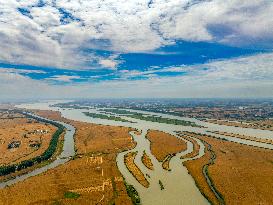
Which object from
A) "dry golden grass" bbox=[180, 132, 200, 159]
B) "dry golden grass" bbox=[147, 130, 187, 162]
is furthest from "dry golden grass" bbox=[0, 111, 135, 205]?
"dry golden grass" bbox=[180, 132, 200, 159]

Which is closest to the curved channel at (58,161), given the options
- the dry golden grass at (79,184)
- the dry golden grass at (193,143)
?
the dry golden grass at (79,184)

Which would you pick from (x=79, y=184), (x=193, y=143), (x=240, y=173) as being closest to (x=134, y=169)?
(x=79, y=184)

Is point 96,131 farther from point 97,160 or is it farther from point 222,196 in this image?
point 222,196

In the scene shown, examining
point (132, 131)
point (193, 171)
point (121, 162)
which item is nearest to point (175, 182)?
point (193, 171)

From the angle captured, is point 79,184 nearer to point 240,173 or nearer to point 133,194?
point 133,194

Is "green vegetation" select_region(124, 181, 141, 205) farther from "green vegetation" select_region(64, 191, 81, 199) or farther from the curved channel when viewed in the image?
the curved channel

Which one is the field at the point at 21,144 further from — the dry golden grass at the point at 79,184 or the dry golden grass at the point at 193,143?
the dry golden grass at the point at 193,143
